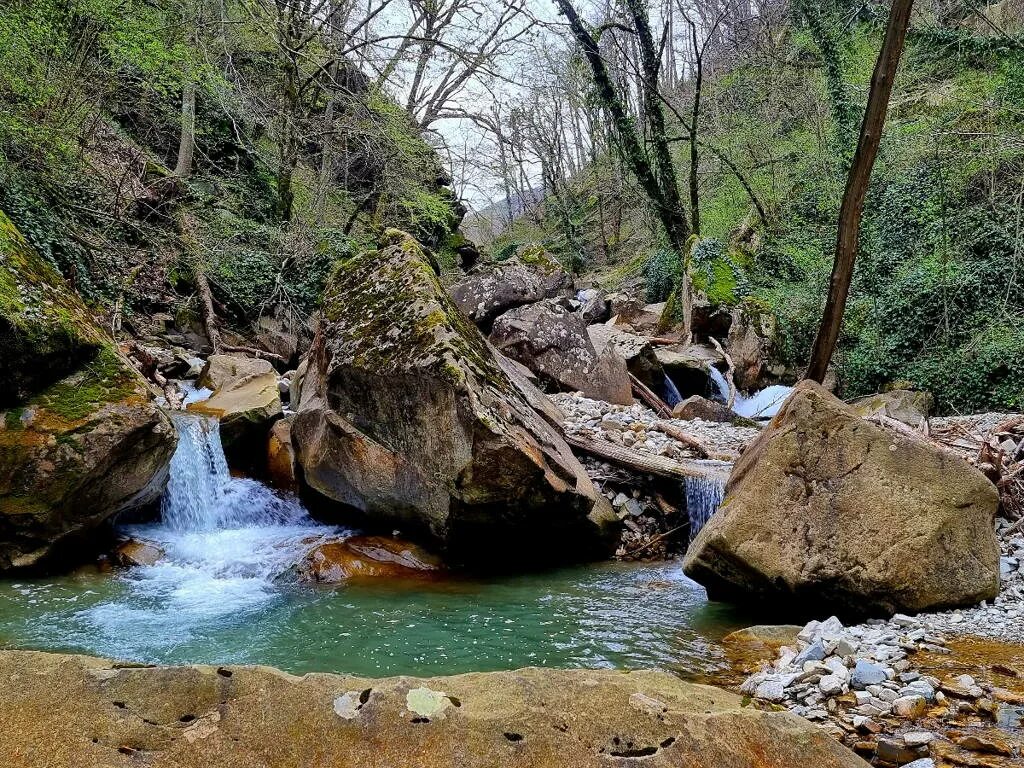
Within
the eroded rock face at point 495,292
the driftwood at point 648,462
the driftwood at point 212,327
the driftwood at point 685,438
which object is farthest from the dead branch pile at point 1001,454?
the driftwood at point 212,327

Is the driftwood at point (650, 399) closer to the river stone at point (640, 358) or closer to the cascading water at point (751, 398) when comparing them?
the river stone at point (640, 358)

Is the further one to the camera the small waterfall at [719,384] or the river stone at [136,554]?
the small waterfall at [719,384]

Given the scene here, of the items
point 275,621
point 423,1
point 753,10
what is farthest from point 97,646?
point 753,10

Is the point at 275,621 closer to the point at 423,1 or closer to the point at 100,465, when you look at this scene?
the point at 100,465

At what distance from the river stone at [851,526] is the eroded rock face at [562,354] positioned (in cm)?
657

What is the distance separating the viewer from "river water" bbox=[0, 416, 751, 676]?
4.30m

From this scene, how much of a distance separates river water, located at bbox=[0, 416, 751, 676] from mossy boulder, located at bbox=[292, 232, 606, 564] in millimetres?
508

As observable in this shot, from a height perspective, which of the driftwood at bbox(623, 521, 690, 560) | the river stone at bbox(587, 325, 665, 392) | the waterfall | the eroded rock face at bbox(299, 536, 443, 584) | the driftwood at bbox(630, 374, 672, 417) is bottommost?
the driftwood at bbox(623, 521, 690, 560)

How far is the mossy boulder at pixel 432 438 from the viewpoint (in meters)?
5.96

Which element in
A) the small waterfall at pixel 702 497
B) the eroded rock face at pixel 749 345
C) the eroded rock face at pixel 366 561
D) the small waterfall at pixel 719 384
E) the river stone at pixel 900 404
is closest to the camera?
the eroded rock face at pixel 366 561

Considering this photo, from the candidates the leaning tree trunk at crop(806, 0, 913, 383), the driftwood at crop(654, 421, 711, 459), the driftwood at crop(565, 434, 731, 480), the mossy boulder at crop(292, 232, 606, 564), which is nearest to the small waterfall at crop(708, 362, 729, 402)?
the driftwood at crop(654, 421, 711, 459)

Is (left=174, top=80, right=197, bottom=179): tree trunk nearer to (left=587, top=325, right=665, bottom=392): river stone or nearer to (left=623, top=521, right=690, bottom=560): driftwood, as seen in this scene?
(left=587, top=325, right=665, bottom=392): river stone

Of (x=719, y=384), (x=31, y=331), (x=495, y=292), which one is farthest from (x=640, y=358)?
(x=31, y=331)

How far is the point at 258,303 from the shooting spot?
15.4 m
